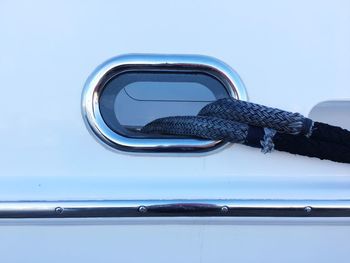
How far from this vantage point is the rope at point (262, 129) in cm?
109

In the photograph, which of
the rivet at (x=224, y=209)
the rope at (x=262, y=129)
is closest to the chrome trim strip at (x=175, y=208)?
the rivet at (x=224, y=209)

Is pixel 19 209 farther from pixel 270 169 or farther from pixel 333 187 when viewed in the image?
pixel 333 187

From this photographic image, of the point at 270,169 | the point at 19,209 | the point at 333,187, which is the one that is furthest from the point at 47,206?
the point at 333,187

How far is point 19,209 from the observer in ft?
3.49

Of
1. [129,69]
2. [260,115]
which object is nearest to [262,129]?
[260,115]

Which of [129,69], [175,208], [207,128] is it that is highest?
[129,69]

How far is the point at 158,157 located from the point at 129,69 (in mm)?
181

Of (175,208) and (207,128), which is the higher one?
(207,128)

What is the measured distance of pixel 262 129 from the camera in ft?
3.62

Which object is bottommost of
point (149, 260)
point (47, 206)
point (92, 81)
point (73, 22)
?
point (149, 260)

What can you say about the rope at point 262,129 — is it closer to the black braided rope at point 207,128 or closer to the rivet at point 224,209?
the black braided rope at point 207,128

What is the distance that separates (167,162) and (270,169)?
206 millimetres

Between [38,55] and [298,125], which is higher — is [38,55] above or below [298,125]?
above

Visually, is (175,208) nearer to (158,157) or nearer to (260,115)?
(158,157)
